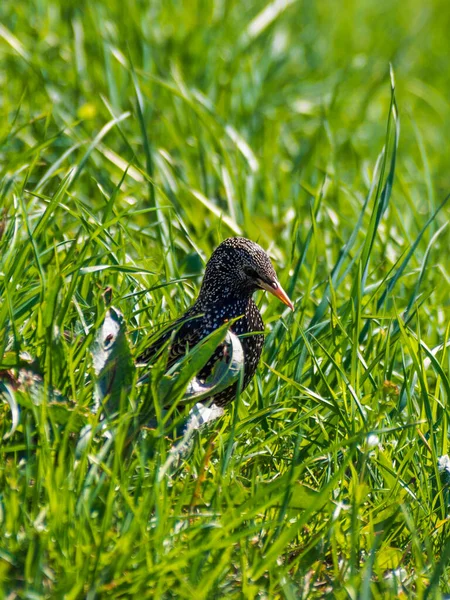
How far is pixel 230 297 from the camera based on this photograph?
340cm

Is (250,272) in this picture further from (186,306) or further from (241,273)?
(186,306)

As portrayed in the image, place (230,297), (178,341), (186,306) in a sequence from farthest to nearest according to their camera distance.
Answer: (186,306) < (230,297) < (178,341)

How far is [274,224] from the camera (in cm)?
479

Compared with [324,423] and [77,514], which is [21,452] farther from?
[324,423]

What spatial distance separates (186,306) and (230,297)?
1.14ft

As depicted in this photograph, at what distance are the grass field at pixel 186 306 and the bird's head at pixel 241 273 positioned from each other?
163 millimetres

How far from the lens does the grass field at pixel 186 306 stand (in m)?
2.44

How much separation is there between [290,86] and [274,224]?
1982 millimetres

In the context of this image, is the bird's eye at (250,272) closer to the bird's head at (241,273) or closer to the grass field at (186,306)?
the bird's head at (241,273)

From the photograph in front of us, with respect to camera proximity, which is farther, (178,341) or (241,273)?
(241,273)

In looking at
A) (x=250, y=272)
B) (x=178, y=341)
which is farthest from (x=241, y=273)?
(x=178, y=341)

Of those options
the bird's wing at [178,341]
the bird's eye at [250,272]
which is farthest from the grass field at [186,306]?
the bird's eye at [250,272]

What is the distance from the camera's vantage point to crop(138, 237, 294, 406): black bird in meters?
3.28

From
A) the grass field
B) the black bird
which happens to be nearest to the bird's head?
the black bird
